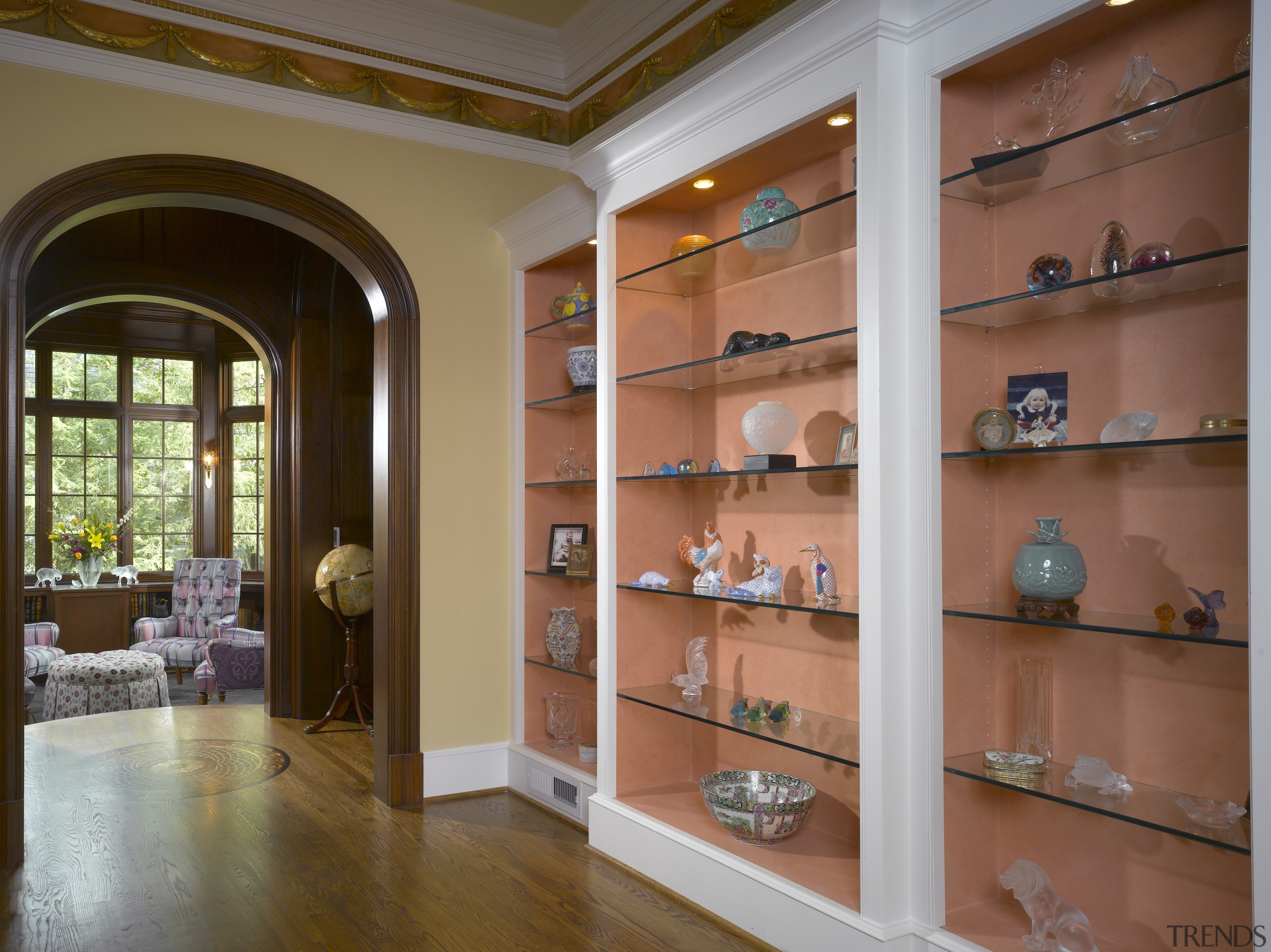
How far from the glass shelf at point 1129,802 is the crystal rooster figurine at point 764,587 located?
82cm

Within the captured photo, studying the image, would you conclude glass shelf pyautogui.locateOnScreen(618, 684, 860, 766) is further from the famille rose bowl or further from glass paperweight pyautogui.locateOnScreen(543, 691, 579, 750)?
glass paperweight pyautogui.locateOnScreen(543, 691, 579, 750)

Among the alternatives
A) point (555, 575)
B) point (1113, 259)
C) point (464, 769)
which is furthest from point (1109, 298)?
point (464, 769)

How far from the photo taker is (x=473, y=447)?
4.56m

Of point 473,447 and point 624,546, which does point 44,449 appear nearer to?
point 473,447

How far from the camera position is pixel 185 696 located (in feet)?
26.8

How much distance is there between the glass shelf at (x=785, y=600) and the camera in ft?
9.14

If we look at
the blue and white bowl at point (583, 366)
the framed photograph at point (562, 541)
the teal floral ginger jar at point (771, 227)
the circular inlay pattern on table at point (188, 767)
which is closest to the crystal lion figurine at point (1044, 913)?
the teal floral ginger jar at point (771, 227)

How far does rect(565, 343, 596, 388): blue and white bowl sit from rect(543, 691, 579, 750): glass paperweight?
147cm

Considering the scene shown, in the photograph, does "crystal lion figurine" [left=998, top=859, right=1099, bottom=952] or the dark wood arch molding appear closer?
"crystal lion figurine" [left=998, top=859, right=1099, bottom=952]

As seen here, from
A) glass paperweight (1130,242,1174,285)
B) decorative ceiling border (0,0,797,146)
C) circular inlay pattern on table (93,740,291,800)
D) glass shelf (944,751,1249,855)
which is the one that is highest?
decorative ceiling border (0,0,797,146)

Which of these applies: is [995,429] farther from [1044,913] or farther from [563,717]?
[563,717]

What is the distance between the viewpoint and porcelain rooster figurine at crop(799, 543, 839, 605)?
9.62ft

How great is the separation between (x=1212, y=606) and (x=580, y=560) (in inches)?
107

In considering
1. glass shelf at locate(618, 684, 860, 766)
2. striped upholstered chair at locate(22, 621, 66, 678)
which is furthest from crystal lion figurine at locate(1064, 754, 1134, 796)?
striped upholstered chair at locate(22, 621, 66, 678)
